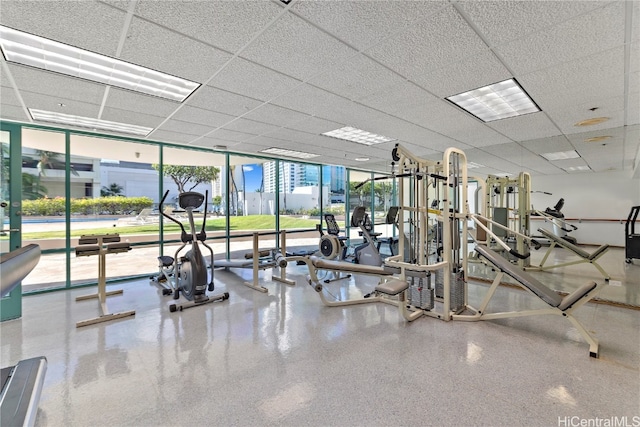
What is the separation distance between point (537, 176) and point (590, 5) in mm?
9914

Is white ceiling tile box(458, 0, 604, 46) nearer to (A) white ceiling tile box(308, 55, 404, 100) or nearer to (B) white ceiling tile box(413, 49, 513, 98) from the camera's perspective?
(B) white ceiling tile box(413, 49, 513, 98)

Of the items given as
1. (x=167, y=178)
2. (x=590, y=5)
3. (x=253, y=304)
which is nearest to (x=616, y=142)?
(x=590, y=5)

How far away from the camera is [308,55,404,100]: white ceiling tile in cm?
230

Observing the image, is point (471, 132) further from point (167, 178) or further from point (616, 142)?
point (167, 178)

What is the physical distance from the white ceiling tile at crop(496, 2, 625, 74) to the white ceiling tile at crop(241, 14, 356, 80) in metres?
1.23

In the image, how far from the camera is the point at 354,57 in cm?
218

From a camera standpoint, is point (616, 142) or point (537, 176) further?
point (537, 176)

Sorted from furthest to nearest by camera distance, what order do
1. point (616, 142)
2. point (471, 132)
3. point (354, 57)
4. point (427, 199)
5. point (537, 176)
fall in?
point (537, 176)
point (616, 142)
point (471, 132)
point (427, 199)
point (354, 57)

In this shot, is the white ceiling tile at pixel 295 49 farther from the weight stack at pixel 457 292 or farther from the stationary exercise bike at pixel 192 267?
the weight stack at pixel 457 292

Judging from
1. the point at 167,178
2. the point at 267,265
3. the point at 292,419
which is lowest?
the point at 292,419

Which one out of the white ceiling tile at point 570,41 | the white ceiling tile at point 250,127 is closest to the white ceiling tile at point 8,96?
the white ceiling tile at point 250,127

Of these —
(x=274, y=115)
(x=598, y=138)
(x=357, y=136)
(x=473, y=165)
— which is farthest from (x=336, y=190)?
(x=598, y=138)

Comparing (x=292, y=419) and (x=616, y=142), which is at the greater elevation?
(x=616, y=142)

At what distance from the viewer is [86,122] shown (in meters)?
3.96
